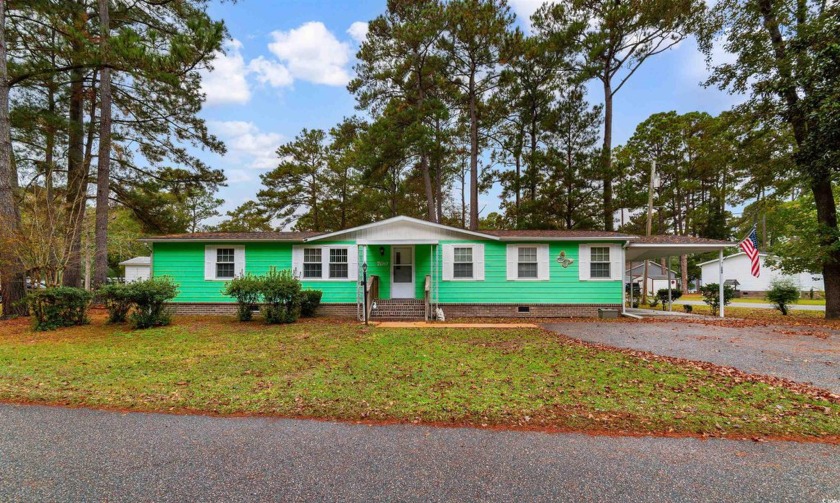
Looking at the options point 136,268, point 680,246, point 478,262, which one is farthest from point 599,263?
point 136,268

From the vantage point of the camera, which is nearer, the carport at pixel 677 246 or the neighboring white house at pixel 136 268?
the carport at pixel 677 246

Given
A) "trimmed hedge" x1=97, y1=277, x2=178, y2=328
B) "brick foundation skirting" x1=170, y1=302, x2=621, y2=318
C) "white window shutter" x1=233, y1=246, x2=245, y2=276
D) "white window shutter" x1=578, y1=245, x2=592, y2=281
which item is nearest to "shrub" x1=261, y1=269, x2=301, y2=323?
"brick foundation skirting" x1=170, y1=302, x2=621, y2=318

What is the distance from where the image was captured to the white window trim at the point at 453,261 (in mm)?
12977

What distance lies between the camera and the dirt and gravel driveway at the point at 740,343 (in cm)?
595

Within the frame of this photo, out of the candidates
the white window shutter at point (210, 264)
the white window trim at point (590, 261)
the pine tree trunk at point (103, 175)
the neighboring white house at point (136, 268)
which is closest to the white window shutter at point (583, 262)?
the white window trim at point (590, 261)

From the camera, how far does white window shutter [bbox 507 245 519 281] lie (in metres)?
12.9

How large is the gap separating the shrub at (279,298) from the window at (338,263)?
2.05 m

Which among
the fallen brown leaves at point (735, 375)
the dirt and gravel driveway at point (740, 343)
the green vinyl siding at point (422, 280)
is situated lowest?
the dirt and gravel driveway at point (740, 343)

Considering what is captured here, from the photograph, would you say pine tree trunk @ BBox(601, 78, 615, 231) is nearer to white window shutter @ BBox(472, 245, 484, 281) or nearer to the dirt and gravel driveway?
the dirt and gravel driveway

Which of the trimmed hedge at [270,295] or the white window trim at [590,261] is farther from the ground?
the white window trim at [590,261]

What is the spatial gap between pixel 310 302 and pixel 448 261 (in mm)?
4879

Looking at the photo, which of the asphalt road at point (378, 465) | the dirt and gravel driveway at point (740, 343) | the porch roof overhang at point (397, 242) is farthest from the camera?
the porch roof overhang at point (397, 242)

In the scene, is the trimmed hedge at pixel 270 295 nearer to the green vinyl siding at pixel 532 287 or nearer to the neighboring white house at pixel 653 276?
the green vinyl siding at pixel 532 287

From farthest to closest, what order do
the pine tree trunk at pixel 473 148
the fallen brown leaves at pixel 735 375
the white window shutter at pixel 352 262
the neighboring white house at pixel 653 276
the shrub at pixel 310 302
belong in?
the neighboring white house at pixel 653 276, the pine tree trunk at pixel 473 148, the white window shutter at pixel 352 262, the shrub at pixel 310 302, the fallen brown leaves at pixel 735 375
